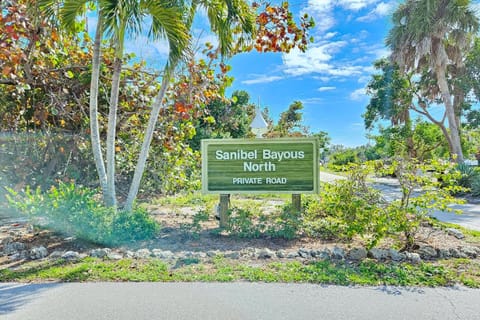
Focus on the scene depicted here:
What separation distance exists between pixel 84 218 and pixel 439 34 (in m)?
16.7

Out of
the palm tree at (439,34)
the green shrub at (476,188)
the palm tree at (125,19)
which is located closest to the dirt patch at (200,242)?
the palm tree at (125,19)

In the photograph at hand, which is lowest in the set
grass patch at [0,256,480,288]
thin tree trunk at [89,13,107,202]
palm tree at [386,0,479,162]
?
grass patch at [0,256,480,288]

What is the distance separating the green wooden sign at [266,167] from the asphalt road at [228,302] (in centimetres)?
232

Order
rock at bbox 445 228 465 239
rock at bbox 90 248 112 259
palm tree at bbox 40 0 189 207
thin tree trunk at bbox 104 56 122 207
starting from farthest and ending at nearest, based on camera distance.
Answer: thin tree trunk at bbox 104 56 122 207 → rock at bbox 445 228 465 239 → palm tree at bbox 40 0 189 207 → rock at bbox 90 248 112 259

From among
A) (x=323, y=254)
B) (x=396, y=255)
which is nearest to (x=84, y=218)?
(x=323, y=254)

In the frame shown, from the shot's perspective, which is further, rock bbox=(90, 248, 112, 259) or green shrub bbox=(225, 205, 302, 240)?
green shrub bbox=(225, 205, 302, 240)

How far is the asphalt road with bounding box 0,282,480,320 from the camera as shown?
277 cm

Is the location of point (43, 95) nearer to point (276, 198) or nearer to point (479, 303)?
point (276, 198)

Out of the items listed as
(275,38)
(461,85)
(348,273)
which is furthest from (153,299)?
(461,85)

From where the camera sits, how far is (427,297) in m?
3.10

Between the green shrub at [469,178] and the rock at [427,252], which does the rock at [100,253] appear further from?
the green shrub at [469,178]

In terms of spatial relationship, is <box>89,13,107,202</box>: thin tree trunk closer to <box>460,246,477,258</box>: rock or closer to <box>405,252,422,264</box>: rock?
<box>405,252,422,264</box>: rock

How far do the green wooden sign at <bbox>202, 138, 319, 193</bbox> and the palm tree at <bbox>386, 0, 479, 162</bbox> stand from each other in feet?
39.4

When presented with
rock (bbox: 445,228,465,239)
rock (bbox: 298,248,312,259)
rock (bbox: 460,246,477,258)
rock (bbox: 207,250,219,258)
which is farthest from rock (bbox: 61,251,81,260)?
rock (bbox: 445,228,465,239)
